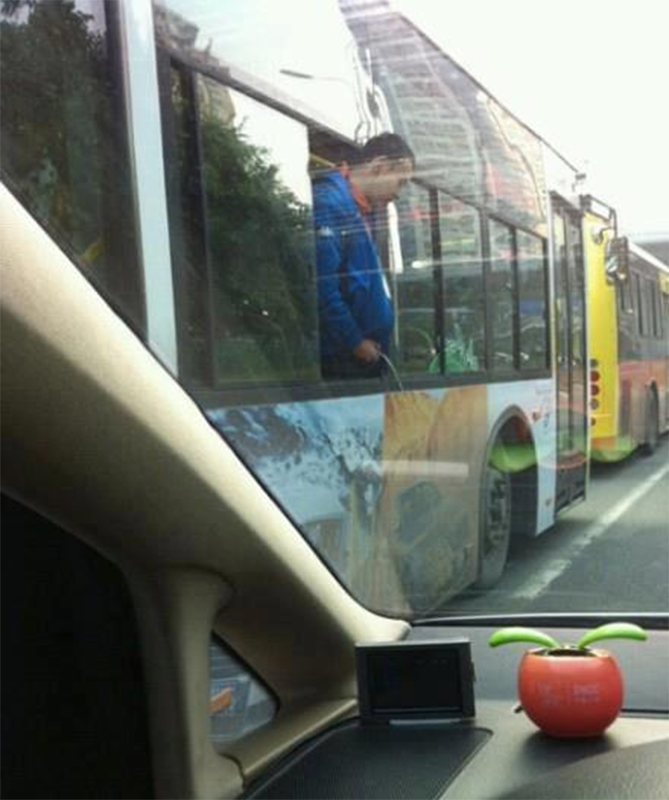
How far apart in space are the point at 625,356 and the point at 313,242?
151 inches

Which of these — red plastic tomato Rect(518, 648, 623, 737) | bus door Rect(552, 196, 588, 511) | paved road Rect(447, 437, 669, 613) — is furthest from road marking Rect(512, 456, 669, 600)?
red plastic tomato Rect(518, 648, 623, 737)

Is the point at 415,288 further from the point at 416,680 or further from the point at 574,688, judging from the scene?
the point at 574,688

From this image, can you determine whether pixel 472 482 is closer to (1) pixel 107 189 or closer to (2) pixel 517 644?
(2) pixel 517 644

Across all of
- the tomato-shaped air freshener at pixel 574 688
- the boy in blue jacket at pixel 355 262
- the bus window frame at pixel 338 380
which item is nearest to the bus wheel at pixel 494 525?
the bus window frame at pixel 338 380

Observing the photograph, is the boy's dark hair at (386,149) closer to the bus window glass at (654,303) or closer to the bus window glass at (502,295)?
the bus window glass at (502,295)

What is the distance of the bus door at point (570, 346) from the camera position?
6320 millimetres

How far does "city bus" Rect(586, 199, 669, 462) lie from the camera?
6.36 metres

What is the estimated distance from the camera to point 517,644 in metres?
2.78

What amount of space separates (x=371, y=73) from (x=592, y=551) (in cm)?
223

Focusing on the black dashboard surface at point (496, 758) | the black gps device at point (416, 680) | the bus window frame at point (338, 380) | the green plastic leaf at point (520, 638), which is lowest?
the black dashboard surface at point (496, 758)

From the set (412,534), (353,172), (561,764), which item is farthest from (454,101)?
(561,764)

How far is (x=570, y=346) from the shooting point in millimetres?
7109

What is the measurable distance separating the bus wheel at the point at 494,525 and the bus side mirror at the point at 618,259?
1.30 meters

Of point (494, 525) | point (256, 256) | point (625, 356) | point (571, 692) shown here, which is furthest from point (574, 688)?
point (625, 356)
